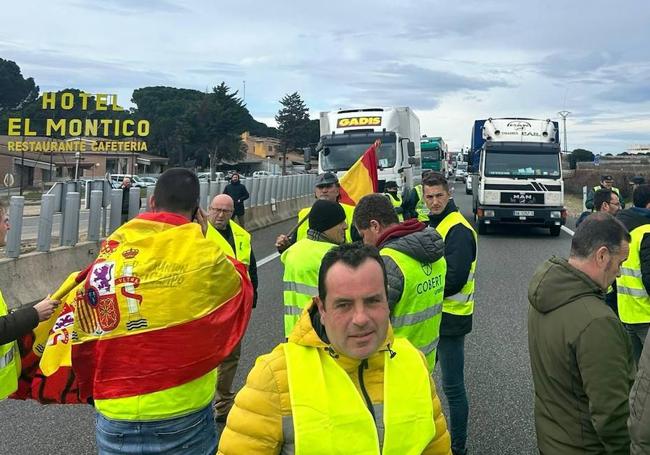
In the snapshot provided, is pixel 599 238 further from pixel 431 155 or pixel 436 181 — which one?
pixel 431 155

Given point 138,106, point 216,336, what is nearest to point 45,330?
point 216,336

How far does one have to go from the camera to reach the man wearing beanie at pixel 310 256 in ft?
11.1

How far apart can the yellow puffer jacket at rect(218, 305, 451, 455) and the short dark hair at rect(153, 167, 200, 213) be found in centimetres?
106

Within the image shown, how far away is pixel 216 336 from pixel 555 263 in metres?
1.57

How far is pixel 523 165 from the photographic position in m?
17.2

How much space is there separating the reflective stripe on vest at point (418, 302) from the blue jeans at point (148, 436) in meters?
1.15

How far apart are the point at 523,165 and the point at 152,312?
16402mm

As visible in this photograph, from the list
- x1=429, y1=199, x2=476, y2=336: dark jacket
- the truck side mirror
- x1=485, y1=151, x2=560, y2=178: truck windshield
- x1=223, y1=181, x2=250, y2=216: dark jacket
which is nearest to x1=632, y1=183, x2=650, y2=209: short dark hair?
x1=429, y1=199, x2=476, y2=336: dark jacket

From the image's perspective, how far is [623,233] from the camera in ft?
8.84

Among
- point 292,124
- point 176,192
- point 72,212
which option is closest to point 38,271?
point 72,212

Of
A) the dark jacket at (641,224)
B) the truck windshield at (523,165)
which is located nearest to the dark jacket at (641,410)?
the dark jacket at (641,224)

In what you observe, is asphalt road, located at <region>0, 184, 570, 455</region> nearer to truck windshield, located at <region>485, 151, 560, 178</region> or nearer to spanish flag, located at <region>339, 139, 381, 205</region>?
spanish flag, located at <region>339, 139, 381, 205</region>

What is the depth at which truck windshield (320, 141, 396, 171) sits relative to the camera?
17.1 metres

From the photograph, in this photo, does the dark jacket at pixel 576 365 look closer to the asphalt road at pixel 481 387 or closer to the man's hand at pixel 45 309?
the asphalt road at pixel 481 387
